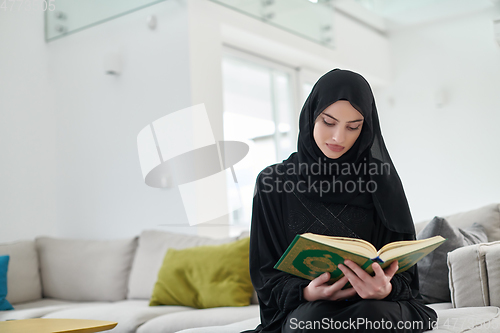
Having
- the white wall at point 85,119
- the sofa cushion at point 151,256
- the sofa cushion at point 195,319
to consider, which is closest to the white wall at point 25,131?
the white wall at point 85,119

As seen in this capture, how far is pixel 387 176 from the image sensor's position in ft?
4.75

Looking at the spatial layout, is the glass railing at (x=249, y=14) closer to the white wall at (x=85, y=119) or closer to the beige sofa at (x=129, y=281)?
the white wall at (x=85, y=119)

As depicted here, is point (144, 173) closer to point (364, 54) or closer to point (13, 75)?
point (13, 75)

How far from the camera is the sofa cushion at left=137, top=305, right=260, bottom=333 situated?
2.12 m

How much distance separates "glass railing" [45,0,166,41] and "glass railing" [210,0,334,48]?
619 millimetres

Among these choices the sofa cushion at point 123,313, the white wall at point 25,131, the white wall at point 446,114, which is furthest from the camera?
the white wall at point 446,114

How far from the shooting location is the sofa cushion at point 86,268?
2963mm

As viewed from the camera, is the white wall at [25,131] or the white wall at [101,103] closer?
the white wall at [101,103]

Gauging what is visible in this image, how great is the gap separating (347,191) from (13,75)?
3051 mm

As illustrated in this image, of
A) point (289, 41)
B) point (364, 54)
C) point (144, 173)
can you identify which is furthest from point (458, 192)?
point (144, 173)

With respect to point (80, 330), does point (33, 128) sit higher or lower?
higher

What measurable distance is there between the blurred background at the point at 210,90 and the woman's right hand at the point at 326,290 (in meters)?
1.85

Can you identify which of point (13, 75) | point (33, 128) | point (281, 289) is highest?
point (13, 75)

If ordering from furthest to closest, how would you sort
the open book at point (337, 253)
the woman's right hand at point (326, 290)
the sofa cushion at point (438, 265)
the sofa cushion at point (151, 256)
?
the sofa cushion at point (151, 256) → the sofa cushion at point (438, 265) → the woman's right hand at point (326, 290) → the open book at point (337, 253)
